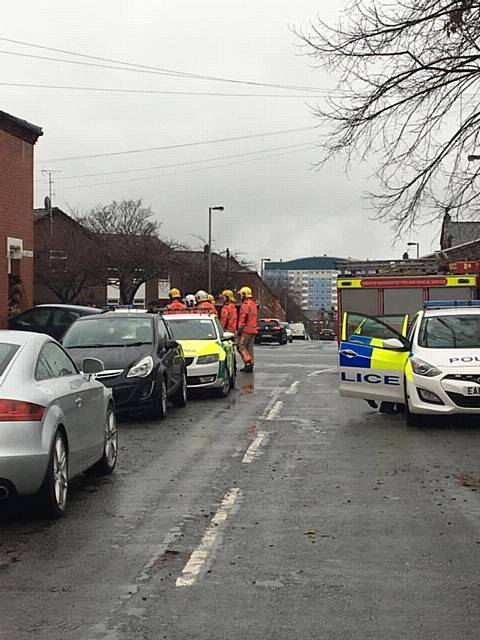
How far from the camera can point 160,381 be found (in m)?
14.0

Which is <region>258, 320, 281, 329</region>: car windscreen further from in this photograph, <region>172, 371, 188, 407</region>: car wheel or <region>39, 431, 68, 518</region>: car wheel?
<region>39, 431, 68, 518</region>: car wheel

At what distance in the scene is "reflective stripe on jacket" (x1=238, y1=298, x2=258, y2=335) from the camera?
22922 mm

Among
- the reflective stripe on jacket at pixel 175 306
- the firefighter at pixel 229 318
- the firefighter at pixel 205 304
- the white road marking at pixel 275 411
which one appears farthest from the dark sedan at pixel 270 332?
the white road marking at pixel 275 411

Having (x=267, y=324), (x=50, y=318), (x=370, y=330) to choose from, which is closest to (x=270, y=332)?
(x=267, y=324)

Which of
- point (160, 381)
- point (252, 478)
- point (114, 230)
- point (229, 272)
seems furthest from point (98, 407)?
point (229, 272)

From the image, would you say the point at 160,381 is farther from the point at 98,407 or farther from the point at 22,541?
the point at 22,541

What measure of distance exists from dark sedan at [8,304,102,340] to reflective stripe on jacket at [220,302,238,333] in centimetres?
309

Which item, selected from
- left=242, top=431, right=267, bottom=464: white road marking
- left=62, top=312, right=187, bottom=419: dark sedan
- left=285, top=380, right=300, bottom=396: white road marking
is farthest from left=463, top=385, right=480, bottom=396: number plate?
left=285, top=380, right=300, bottom=396: white road marking

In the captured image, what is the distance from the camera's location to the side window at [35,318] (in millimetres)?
23844

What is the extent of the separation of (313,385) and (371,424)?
6501 mm

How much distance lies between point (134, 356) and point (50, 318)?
10.2m

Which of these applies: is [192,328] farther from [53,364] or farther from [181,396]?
[53,364]

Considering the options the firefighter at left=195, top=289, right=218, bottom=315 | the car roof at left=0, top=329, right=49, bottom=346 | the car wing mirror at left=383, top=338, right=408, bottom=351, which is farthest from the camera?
the firefighter at left=195, top=289, right=218, bottom=315

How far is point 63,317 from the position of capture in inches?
934
